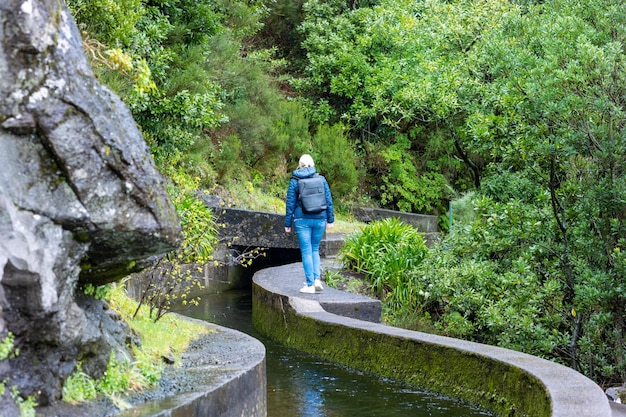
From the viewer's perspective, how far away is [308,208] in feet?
36.7

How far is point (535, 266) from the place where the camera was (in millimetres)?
10430

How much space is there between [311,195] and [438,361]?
139 inches

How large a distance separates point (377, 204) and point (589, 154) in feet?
49.5

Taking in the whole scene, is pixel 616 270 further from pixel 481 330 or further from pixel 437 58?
pixel 437 58

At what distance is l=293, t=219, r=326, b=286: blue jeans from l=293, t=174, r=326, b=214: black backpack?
0.53 feet

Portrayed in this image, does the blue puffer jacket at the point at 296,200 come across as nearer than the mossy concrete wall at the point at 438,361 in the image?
No

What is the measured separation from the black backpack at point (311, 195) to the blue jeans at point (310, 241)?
0.53 ft

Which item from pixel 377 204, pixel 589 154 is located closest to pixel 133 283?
pixel 589 154

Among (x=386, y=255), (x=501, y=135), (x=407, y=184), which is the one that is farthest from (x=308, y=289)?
(x=407, y=184)

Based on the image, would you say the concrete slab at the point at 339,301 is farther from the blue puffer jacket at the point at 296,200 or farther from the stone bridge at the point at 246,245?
the stone bridge at the point at 246,245

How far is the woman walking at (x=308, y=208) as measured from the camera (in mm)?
11211

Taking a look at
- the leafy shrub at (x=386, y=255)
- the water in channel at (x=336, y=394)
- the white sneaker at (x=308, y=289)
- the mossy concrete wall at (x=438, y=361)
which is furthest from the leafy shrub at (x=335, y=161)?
the water in channel at (x=336, y=394)


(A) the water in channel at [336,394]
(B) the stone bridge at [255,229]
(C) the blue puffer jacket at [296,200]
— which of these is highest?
(C) the blue puffer jacket at [296,200]

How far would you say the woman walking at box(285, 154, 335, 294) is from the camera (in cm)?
1121
